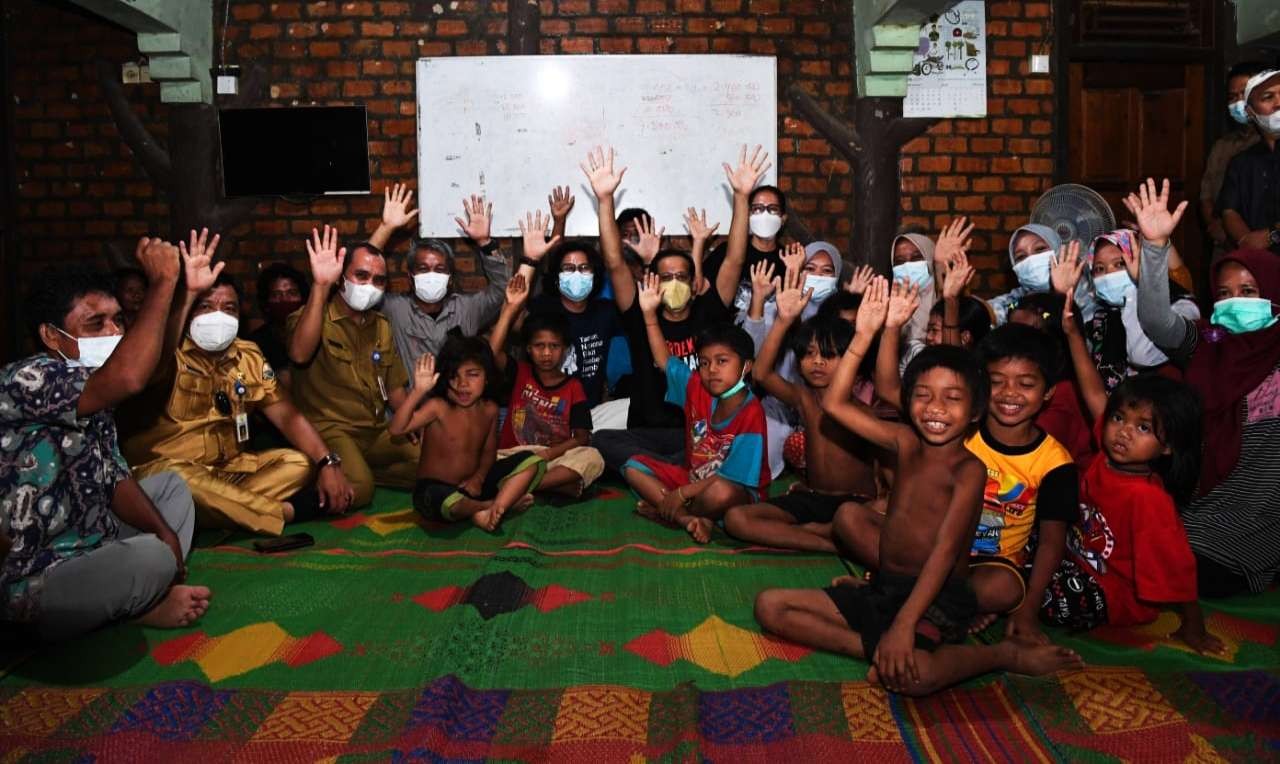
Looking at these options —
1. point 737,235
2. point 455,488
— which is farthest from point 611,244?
point 455,488

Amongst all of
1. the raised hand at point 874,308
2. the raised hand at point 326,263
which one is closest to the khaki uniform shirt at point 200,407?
the raised hand at point 326,263

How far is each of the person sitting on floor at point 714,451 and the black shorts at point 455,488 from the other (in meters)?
0.44

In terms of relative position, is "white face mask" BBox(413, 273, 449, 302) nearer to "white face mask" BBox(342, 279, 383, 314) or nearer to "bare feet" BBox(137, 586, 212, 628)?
"white face mask" BBox(342, 279, 383, 314)

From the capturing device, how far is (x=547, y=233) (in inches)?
223

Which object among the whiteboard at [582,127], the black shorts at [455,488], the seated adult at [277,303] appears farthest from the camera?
the whiteboard at [582,127]

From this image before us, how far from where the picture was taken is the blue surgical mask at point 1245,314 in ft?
9.61

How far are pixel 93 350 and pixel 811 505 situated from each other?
2309mm

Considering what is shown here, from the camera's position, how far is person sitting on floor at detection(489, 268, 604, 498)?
3.91m

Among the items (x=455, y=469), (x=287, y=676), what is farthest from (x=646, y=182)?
(x=287, y=676)

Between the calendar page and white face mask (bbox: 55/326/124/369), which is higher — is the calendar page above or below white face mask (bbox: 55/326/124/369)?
above

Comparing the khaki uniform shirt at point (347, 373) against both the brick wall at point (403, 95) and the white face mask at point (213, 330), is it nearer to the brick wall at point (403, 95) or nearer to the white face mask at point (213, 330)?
the white face mask at point (213, 330)

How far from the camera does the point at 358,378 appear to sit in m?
4.14

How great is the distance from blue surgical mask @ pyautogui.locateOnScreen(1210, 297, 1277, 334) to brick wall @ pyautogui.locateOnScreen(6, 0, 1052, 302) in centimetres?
294

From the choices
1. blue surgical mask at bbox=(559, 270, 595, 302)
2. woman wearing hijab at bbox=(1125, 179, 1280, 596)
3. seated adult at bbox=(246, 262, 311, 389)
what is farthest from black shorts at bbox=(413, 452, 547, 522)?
woman wearing hijab at bbox=(1125, 179, 1280, 596)
